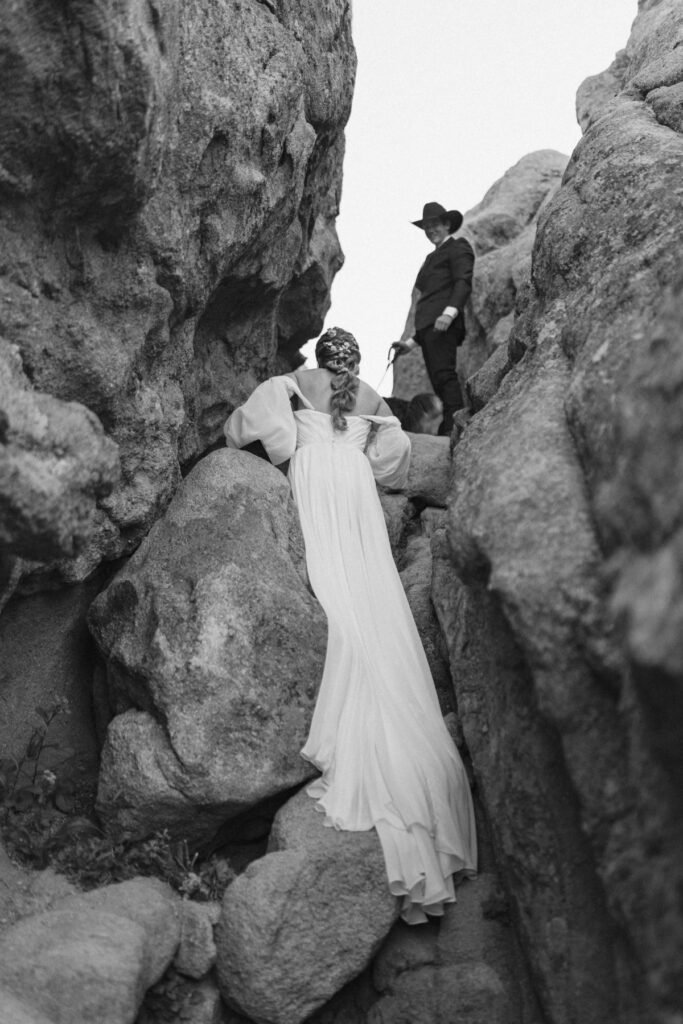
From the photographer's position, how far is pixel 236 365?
9320 mm

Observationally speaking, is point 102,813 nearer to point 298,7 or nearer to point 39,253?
point 39,253

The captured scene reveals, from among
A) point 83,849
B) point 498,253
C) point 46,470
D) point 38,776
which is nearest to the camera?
point 46,470

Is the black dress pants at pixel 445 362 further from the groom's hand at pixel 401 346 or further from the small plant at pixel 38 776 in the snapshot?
the small plant at pixel 38 776

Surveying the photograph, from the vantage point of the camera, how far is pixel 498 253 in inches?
547

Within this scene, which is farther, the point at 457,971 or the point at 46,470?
the point at 457,971

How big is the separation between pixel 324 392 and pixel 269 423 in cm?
75

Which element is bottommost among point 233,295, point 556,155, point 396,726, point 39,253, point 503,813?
point 503,813

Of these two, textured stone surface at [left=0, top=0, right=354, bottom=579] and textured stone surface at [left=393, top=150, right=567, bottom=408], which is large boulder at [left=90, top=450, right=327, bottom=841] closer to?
textured stone surface at [left=0, top=0, right=354, bottom=579]

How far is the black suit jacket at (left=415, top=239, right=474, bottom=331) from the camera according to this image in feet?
36.6

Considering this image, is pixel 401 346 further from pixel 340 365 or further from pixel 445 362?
pixel 340 365

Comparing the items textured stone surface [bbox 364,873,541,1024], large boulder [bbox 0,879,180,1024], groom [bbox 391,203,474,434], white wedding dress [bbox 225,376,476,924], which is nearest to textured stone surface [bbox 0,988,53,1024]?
large boulder [bbox 0,879,180,1024]

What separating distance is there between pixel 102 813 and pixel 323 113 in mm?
6564

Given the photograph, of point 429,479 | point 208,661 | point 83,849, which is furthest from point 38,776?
point 429,479

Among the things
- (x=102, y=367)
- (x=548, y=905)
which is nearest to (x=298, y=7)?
(x=102, y=367)
